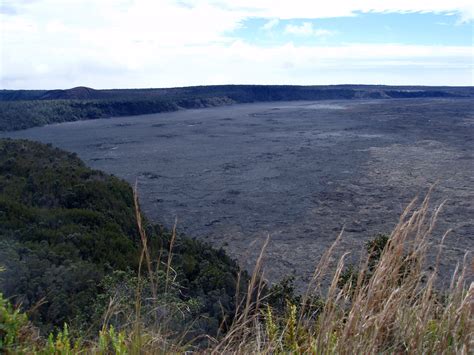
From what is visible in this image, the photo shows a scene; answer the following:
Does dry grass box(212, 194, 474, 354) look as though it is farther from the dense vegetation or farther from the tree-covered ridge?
the dense vegetation

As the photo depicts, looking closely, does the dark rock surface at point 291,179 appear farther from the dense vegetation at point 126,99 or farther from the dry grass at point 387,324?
the dense vegetation at point 126,99

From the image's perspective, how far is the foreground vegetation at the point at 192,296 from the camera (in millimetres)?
2000

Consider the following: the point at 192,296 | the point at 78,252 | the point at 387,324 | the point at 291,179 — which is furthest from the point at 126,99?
the point at 387,324

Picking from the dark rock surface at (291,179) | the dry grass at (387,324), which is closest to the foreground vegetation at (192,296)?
the dry grass at (387,324)

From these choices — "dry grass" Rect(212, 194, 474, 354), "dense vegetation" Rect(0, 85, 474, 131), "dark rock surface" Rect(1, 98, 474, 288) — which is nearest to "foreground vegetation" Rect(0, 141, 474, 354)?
"dry grass" Rect(212, 194, 474, 354)

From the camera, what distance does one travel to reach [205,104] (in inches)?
2992

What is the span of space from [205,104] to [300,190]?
59697 mm

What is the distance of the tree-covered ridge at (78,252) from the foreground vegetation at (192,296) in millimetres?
24

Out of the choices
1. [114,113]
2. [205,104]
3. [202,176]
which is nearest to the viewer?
[202,176]

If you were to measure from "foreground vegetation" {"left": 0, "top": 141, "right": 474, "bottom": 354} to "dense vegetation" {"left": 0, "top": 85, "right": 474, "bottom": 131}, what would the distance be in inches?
1451

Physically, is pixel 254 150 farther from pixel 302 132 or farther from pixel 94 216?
pixel 94 216

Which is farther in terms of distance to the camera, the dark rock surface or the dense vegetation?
the dense vegetation

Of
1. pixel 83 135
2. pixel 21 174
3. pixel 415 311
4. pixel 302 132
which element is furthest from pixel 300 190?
pixel 83 135

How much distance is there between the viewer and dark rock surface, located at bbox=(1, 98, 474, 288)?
1231 centimetres
